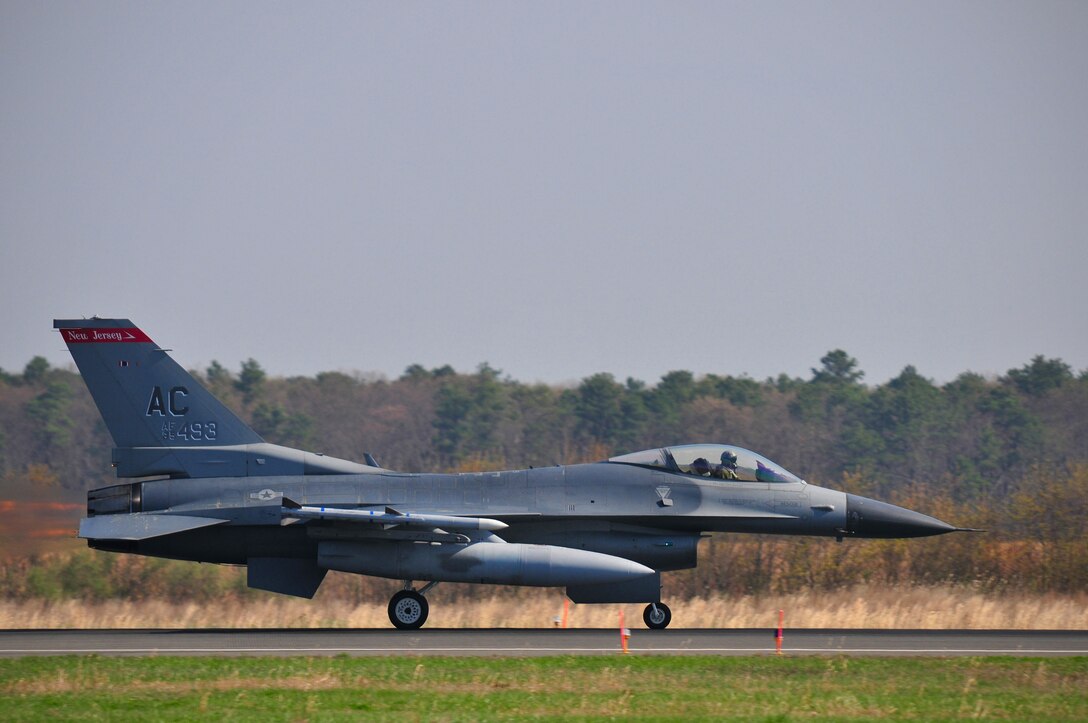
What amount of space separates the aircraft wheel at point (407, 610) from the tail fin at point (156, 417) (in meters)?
2.19

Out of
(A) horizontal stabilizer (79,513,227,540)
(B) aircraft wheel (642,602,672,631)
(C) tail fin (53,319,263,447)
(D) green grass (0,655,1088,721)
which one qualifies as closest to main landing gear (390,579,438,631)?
(A) horizontal stabilizer (79,513,227,540)

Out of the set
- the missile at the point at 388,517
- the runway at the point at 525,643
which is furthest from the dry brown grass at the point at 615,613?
the missile at the point at 388,517

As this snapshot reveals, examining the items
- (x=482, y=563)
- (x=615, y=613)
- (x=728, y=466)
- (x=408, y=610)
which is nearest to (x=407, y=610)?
(x=408, y=610)

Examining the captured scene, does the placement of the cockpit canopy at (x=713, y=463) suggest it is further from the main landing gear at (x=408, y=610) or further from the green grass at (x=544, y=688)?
the green grass at (x=544, y=688)

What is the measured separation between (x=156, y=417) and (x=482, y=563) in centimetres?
575

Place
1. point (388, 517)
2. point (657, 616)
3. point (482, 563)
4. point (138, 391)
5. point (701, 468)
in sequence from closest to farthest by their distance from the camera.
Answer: point (388, 517)
point (482, 563)
point (657, 616)
point (701, 468)
point (138, 391)

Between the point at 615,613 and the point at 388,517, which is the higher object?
the point at 388,517

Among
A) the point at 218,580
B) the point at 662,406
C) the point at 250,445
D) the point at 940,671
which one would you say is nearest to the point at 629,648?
the point at 940,671

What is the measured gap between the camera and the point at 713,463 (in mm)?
21156

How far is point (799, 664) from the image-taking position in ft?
50.8

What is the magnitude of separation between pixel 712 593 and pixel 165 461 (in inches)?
504

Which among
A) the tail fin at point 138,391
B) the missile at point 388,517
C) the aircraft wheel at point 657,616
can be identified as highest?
the tail fin at point 138,391

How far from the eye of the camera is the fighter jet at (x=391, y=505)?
19.9 meters

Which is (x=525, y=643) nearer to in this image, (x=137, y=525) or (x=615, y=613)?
(x=137, y=525)
